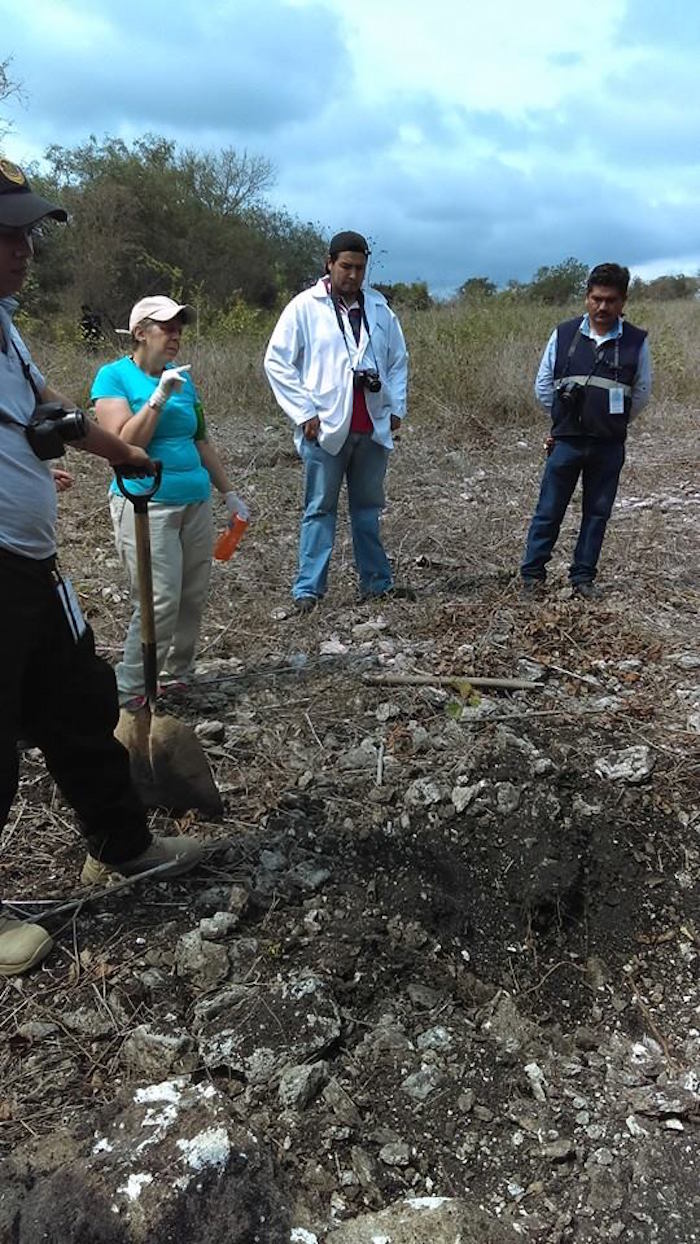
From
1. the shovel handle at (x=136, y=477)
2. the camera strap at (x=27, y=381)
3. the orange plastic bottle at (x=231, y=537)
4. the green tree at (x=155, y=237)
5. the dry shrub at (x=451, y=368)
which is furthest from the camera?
the green tree at (x=155, y=237)

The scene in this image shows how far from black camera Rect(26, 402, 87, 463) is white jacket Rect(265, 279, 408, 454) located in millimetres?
2241

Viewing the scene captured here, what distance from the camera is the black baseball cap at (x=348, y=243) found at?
3.86 meters

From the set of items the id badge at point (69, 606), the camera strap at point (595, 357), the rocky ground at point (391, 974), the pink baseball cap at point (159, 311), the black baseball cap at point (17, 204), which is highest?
the black baseball cap at point (17, 204)

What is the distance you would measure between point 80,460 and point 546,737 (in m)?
5.93

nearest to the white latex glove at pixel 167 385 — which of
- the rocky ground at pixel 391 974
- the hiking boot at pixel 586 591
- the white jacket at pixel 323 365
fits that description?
the rocky ground at pixel 391 974

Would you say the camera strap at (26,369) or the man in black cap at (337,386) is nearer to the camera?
the camera strap at (26,369)

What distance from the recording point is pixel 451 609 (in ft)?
13.8

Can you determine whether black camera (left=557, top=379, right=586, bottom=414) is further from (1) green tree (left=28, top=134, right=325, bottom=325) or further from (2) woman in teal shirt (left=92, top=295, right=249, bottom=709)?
(1) green tree (left=28, top=134, right=325, bottom=325)

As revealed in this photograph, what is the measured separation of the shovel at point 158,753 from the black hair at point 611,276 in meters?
2.62

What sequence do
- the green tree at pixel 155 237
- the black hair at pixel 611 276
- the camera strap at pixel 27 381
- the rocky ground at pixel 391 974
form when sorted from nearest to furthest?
the rocky ground at pixel 391 974
the camera strap at pixel 27 381
the black hair at pixel 611 276
the green tree at pixel 155 237

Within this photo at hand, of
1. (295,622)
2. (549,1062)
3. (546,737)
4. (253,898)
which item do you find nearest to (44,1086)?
(253,898)

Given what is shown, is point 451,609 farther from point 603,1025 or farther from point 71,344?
point 71,344

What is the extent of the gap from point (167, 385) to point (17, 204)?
1004 mm

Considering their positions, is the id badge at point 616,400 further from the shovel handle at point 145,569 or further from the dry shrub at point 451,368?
the dry shrub at point 451,368
